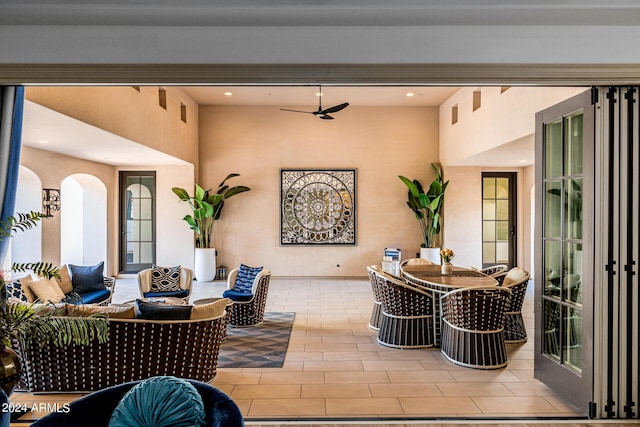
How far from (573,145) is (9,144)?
14.1ft

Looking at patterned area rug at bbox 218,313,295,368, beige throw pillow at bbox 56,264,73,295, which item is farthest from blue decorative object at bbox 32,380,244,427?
beige throw pillow at bbox 56,264,73,295

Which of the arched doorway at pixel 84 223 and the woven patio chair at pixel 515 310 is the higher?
the arched doorway at pixel 84 223

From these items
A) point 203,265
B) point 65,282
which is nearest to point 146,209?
point 203,265

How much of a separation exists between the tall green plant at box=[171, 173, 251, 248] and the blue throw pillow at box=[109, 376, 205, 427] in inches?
309

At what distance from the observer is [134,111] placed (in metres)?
6.73

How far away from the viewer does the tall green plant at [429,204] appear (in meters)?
9.44

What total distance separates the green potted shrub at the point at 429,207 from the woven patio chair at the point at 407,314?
4838 millimetres

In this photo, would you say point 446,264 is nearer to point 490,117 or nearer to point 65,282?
point 490,117

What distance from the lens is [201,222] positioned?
9.70m

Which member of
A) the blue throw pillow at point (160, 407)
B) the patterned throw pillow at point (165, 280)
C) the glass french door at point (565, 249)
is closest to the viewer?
the blue throw pillow at point (160, 407)

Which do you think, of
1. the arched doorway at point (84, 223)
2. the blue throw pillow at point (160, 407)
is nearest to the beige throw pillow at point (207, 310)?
the blue throw pillow at point (160, 407)

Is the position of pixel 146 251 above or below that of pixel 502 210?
below

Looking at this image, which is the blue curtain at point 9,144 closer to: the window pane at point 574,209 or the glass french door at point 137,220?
the window pane at point 574,209

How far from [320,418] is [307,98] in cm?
750
